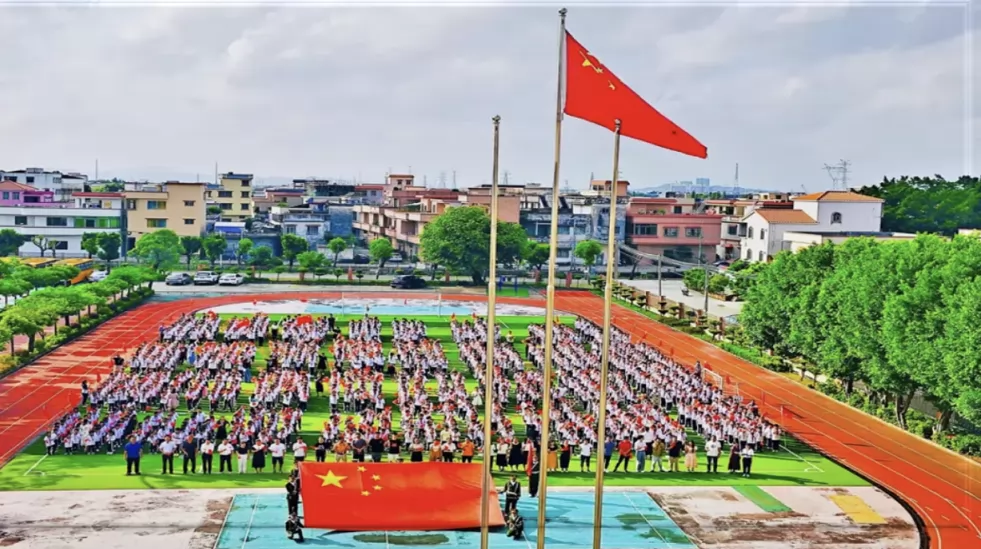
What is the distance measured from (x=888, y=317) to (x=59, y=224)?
5418 cm

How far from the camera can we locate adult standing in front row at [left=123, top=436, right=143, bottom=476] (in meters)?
19.4

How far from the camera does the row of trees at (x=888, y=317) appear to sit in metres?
22.3

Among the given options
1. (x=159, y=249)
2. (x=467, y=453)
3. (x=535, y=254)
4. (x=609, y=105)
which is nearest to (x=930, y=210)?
(x=535, y=254)

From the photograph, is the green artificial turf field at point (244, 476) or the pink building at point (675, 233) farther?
the pink building at point (675, 233)

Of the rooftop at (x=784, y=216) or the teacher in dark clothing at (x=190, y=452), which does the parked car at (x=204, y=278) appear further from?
the teacher in dark clothing at (x=190, y=452)

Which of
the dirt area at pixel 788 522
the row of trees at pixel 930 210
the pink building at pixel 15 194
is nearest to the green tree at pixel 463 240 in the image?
the row of trees at pixel 930 210

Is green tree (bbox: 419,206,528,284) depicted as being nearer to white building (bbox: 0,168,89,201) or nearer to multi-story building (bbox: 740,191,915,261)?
multi-story building (bbox: 740,191,915,261)

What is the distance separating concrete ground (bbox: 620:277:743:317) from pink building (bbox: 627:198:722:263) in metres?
7.28

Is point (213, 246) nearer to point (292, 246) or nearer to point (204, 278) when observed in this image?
point (292, 246)

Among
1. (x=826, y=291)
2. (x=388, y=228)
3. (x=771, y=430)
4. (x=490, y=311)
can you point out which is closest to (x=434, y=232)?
(x=388, y=228)

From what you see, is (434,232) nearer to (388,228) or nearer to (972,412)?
(388,228)

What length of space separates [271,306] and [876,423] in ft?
91.9

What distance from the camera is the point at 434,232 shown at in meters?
56.1

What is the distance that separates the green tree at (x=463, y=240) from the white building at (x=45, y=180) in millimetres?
42090
